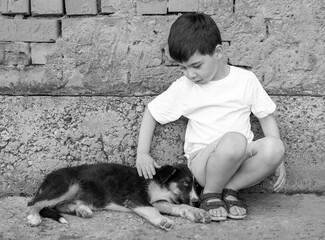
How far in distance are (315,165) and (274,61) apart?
0.85 m

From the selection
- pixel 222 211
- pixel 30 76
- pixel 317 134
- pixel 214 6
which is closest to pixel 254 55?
pixel 214 6

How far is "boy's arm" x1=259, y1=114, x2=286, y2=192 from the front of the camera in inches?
164

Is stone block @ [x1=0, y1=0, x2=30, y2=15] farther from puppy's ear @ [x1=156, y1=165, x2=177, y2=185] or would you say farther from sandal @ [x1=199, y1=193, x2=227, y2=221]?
sandal @ [x1=199, y1=193, x2=227, y2=221]

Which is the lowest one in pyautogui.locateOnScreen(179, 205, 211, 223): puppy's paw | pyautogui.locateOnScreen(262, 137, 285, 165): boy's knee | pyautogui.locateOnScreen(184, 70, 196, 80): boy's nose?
pyautogui.locateOnScreen(179, 205, 211, 223): puppy's paw

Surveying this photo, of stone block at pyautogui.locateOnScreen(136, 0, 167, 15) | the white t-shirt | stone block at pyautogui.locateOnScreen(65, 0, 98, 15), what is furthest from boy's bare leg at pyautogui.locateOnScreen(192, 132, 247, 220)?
stone block at pyautogui.locateOnScreen(65, 0, 98, 15)

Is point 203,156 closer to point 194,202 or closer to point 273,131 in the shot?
point 194,202

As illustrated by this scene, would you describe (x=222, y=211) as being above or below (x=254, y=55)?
below

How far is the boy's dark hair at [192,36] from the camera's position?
154 inches

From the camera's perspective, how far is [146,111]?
427cm

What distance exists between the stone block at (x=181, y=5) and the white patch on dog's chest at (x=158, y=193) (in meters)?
1.28

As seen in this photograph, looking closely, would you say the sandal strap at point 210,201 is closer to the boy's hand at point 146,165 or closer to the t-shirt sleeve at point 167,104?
the boy's hand at point 146,165

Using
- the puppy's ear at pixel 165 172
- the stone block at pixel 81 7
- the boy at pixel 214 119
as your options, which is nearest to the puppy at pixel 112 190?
the puppy's ear at pixel 165 172

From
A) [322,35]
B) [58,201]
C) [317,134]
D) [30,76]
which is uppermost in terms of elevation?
[322,35]

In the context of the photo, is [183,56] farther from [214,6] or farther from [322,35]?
[322,35]
